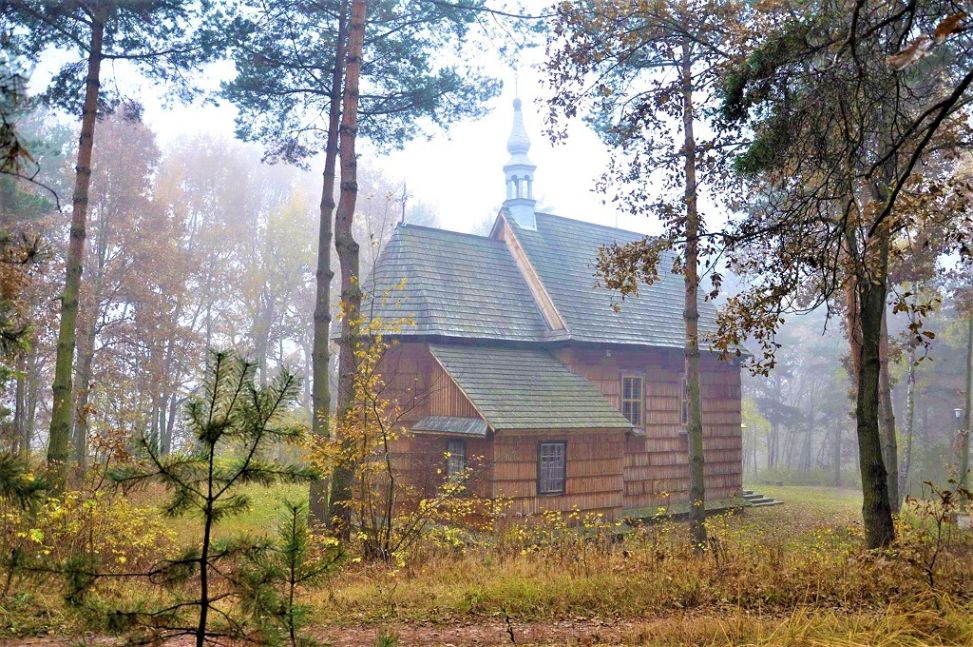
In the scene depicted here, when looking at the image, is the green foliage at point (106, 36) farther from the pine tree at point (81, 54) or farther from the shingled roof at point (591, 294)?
the shingled roof at point (591, 294)

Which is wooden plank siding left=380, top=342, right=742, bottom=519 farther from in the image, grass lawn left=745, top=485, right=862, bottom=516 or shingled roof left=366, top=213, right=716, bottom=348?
grass lawn left=745, top=485, right=862, bottom=516

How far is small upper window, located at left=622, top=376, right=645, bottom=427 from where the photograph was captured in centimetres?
2217

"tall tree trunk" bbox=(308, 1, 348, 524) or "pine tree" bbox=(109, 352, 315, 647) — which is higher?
"tall tree trunk" bbox=(308, 1, 348, 524)

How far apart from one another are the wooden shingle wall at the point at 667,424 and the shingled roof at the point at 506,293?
28.1 inches

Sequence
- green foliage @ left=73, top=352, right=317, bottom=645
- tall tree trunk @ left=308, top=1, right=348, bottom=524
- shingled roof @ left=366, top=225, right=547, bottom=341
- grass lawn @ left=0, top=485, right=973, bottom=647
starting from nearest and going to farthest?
green foliage @ left=73, top=352, right=317, bottom=645 < grass lawn @ left=0, top=485, right=973, bottom=647 < tall tree trunk @ left=308, top=1, right=348, bottom=524 < shingled roof @ left=366, top=225, right=547, bottom=341

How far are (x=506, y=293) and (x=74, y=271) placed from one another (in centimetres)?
1160

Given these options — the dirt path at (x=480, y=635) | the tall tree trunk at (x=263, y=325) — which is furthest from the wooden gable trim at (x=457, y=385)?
the tall tree trunk at (x=263, y=325)

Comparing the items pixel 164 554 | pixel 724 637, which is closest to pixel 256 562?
pixel 724 637

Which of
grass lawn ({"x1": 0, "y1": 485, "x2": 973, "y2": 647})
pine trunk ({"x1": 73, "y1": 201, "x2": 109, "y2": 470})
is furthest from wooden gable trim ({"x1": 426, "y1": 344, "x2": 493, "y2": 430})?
pine trunk ({"x1": 73, "y1": 201, "x2": 109, "y2": 470})

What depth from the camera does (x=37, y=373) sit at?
22.6m

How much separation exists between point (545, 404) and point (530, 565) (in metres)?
9.80

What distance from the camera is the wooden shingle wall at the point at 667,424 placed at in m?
21.7

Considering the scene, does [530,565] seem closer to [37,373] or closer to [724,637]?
[724,637]

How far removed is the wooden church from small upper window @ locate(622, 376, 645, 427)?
1.6 inches
